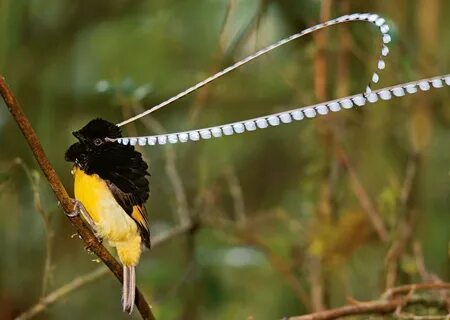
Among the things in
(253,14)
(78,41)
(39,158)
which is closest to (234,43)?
(253,14)

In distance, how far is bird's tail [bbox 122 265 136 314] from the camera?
49 centimetres

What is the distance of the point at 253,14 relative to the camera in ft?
2.51

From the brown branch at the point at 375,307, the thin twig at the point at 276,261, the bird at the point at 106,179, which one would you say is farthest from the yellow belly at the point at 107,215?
the thin twig at the point at 276,261

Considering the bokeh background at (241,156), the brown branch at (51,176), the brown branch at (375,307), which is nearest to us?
the brown branch at (51,176)

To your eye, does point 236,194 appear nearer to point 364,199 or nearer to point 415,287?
point 364,199

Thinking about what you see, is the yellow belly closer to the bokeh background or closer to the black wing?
the black wing

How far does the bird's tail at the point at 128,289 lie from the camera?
0.49m

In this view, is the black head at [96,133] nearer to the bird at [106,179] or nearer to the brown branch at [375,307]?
the bird at [106,179]

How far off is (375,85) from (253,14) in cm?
16

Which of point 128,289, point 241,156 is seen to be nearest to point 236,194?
point 241,156

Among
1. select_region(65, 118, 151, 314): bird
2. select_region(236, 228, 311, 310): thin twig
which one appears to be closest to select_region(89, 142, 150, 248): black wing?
select_region(65, 118, 151, 314): bird

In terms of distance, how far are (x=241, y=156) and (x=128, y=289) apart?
1.24ft

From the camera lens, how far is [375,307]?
641 millimetres

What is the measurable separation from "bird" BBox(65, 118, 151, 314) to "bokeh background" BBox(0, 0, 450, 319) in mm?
251
